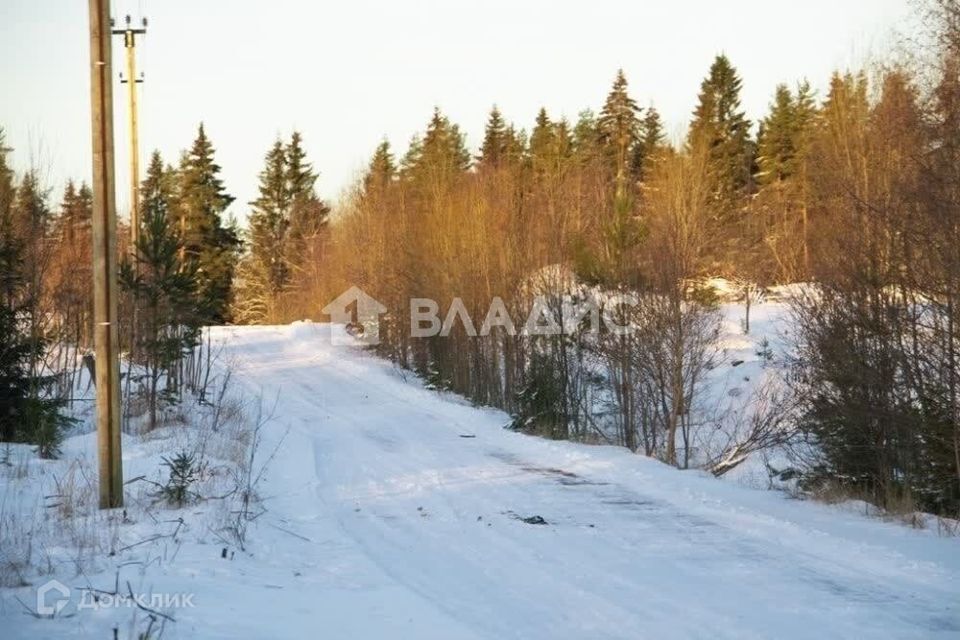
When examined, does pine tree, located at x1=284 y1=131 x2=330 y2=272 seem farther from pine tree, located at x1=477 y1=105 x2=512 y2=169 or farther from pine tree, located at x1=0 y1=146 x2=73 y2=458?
pine tree, located at x1=0 y1=146 x2=73 y2=458

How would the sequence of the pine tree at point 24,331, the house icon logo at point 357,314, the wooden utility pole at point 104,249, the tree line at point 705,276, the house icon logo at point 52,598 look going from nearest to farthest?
the house icon logo at point 52,598 < the wooden utility pole at point 104,249 < the tree line at point 705,276 < the pine tree at point 24,331 < the house icon logo at point 357,314

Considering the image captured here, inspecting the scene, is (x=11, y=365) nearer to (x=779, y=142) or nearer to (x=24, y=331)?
(x=24, y=331)

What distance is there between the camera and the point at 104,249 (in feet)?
29.6

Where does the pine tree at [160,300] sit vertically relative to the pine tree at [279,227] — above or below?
below

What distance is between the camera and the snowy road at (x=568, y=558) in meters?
6.22

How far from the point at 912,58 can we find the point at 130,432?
14733mm

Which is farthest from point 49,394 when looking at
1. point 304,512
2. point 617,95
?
point 617,95

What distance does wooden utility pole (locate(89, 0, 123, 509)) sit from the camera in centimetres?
895

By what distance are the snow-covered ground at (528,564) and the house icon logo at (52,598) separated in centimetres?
13

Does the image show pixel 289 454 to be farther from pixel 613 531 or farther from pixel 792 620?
pixel 792 620

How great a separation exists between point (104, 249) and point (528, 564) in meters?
5.64

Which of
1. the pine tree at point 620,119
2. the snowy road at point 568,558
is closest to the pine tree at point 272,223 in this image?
the pine tree at point 620,119

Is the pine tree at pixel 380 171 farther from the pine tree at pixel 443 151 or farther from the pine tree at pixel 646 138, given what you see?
the pine tree at pixel 646 138

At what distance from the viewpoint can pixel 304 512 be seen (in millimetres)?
10320
